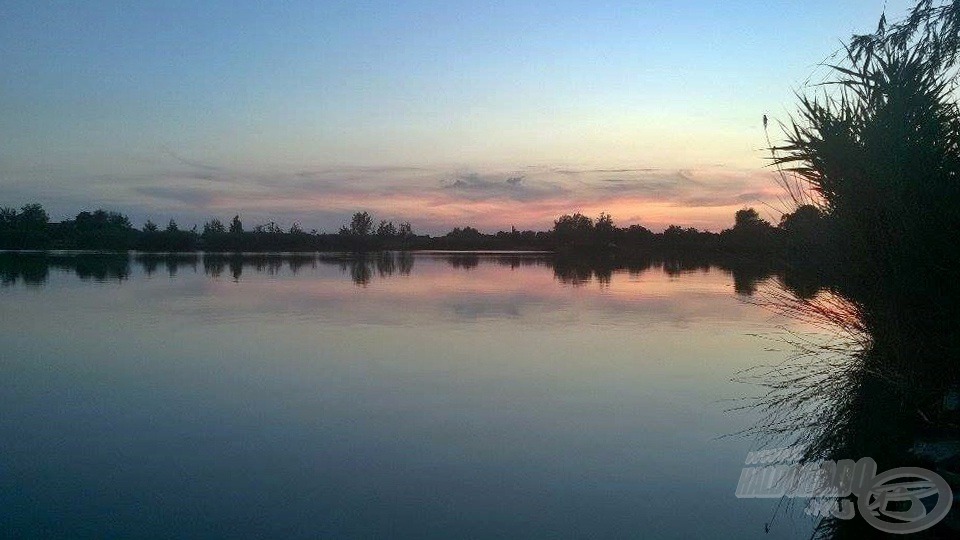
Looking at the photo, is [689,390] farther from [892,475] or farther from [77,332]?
[77,332]

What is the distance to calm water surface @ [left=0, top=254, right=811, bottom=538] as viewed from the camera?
5.51 metres

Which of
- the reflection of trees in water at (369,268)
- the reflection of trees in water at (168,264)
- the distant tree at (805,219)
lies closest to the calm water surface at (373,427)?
the distant tree at (805,219)

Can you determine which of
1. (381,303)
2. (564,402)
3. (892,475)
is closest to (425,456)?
(564,402)

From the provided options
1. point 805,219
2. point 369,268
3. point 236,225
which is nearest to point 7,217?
point 236,225

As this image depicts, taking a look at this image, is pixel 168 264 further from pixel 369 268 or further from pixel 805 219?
pixel 805 219

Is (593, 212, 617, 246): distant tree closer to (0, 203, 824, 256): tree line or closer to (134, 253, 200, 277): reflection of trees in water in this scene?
(0, 203, 824, 256): tree line

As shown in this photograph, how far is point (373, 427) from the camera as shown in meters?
7.67

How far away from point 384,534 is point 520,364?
6.09m

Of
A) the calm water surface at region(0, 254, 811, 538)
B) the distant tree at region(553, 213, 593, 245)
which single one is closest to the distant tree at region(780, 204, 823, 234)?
the calm water surface at region(0, 254, 811, 538)

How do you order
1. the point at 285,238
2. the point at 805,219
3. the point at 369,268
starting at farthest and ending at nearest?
the point at 285,238, the point at 369,268, the point at 805,219

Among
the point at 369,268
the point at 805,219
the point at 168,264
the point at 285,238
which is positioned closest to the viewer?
the point at 805,219

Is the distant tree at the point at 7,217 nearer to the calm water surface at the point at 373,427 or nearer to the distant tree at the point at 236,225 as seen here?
the distant tree at the point at 236,225

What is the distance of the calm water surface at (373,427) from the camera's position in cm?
551

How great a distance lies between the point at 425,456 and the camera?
6809 millimetres
